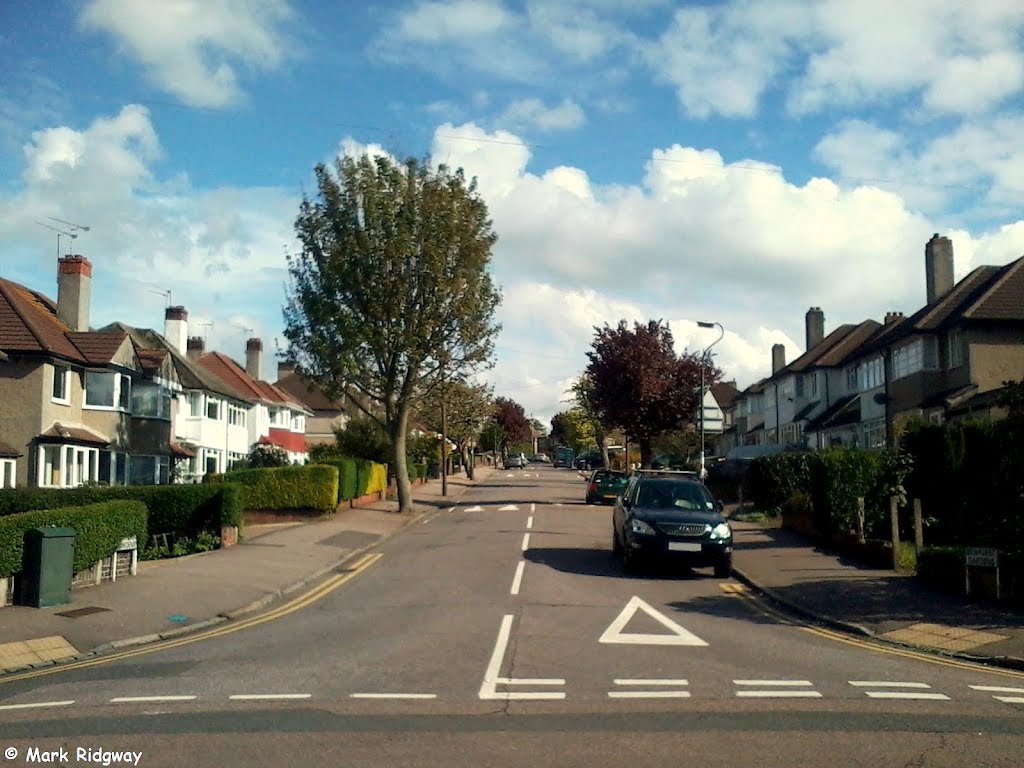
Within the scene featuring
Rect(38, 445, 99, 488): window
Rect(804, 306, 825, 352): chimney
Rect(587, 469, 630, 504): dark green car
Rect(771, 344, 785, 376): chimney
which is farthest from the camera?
Rect(771, 344, 785, 376): chimney

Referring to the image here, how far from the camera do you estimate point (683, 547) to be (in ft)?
56.5

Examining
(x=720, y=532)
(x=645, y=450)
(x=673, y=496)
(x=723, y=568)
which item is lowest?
(x=723, y=568)

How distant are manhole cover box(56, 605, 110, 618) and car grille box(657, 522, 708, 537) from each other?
890 centimetres

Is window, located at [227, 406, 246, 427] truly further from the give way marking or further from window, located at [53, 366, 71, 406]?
the give way marking

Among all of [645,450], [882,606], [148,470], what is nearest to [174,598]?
[882,606]

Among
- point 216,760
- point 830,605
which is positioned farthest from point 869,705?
point 830,605

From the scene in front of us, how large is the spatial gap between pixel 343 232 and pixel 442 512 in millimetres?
10469

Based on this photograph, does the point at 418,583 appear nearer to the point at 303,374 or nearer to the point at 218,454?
the point at 303,374

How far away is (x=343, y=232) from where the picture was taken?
32.1 meters

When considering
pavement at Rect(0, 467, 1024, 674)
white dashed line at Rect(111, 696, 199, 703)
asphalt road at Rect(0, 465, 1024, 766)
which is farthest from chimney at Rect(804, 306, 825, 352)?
white dashed line at Rect(111, 696, 199, 703)

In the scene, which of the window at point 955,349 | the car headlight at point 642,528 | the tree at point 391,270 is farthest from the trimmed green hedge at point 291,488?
the window at point 955,349

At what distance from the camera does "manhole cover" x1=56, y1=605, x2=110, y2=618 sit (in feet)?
45.4

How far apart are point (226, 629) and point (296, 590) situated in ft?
12.3

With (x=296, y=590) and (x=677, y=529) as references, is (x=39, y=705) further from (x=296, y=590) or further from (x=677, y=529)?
(x=677, y=529)
